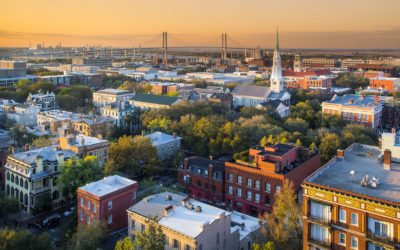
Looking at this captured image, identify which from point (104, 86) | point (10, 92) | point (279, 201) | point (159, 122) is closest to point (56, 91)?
point (10, 92)

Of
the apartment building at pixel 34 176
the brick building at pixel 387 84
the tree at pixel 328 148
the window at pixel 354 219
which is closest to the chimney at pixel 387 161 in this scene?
the window at pixel 354 219

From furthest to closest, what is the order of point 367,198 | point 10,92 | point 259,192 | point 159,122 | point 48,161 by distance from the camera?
point 10,92 < point 159,122 < point 48,161 < point 259,192 < point 367,198

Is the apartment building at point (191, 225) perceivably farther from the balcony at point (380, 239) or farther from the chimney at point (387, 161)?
the chimney at point (387, 161)

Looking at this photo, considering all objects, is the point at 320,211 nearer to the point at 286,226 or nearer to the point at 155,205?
the point at 286,226

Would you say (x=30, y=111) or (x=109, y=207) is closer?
(x=109, y=207)

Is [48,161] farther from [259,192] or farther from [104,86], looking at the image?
[104,86]
